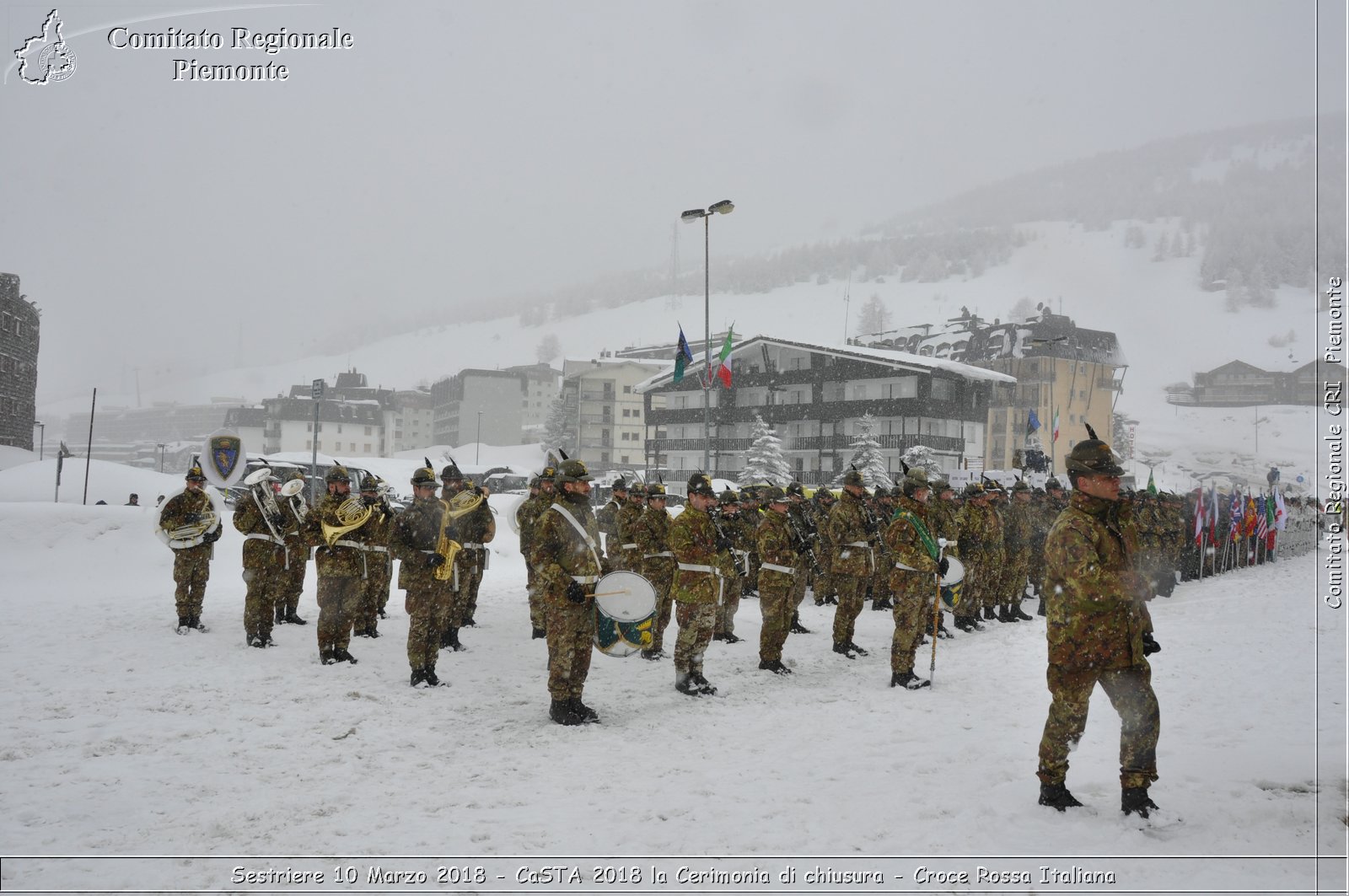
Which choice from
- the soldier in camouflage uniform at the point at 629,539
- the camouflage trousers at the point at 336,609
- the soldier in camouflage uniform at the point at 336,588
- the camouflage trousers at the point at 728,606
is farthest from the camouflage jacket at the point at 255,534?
the camouflage trousers at the point at 728,606

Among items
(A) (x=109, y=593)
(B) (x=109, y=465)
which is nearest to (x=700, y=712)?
(A) (x=109, y=593)

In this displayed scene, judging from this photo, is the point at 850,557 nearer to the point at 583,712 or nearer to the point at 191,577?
the point at 583,712

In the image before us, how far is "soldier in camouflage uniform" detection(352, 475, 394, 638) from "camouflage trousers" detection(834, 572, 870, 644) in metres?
5.22

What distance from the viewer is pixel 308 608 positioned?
13.6 metres

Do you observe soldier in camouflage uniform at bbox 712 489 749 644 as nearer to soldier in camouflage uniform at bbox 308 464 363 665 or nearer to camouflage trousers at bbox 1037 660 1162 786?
soldier in camouflage uniform at bbox 308 464 363 665

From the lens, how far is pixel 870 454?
153 feet

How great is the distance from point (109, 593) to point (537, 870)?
13516 millimetres

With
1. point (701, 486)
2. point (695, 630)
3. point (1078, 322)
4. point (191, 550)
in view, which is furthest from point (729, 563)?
→ point (1078, 322)

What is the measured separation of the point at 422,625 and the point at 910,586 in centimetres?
471

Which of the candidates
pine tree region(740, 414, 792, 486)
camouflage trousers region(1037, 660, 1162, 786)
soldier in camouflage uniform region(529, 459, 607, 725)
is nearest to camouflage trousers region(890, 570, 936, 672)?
soldier in camouflage uniform region(529, 459, 607, 725)

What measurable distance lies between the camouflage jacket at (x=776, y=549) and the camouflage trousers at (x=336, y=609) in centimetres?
436

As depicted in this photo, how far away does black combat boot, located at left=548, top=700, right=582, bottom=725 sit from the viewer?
678 centimetres

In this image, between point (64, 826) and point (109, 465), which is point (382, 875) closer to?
point (64, 826)

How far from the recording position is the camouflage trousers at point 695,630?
7.93 m
